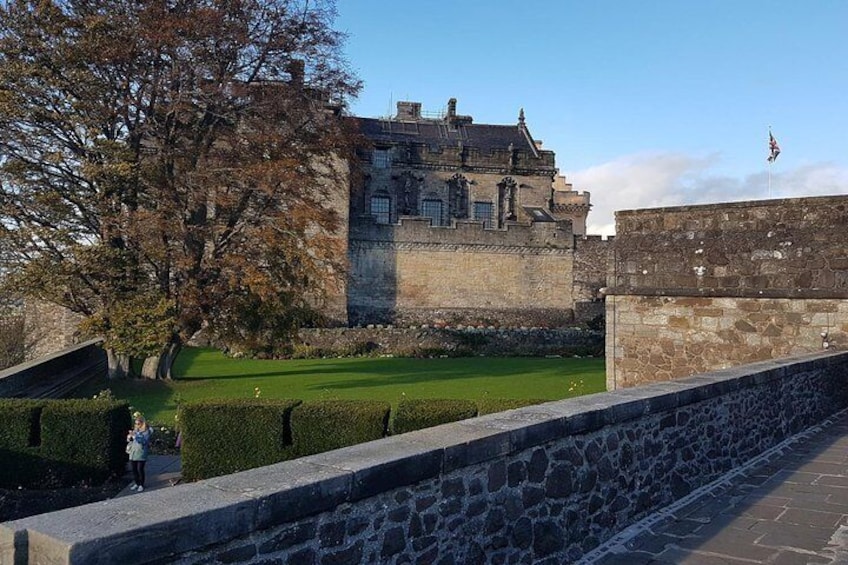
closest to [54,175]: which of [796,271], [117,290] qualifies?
[117,290]

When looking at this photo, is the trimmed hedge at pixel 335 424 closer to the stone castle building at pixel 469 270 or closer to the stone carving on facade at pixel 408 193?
the stone castle building at pixel 469 270

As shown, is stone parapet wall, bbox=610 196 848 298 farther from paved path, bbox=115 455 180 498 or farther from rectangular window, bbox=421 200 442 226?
rectangular window, bbox=421 200 442 226

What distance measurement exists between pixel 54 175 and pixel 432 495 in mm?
18861

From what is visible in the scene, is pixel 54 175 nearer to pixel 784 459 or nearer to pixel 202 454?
pixel 202 454

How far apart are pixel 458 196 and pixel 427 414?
1424 inches

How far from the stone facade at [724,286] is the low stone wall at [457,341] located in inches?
712

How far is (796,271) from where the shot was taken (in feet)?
39.0

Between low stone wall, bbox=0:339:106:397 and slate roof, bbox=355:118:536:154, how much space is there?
27.9m

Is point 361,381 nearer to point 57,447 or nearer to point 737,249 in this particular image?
point 57,447

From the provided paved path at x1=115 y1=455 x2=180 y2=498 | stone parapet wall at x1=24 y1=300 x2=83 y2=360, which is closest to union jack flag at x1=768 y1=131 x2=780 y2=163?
paved path at x1=115 y1=455 x2=180 y2=498

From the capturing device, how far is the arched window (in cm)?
4556

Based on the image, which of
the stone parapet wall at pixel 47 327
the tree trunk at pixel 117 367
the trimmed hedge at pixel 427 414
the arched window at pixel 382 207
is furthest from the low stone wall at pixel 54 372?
the arched window at pixel 382 207

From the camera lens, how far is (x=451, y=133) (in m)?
50.2

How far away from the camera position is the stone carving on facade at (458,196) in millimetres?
45875
